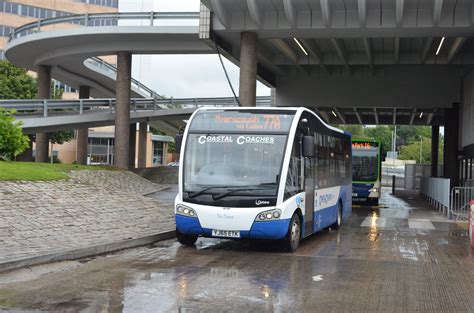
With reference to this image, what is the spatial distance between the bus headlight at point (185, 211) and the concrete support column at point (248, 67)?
1286cm

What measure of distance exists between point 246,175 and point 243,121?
1.28 metres

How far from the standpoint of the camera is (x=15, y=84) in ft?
175

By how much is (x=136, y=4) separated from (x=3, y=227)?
250 ft

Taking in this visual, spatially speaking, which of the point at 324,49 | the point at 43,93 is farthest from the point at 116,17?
the point at 324,49

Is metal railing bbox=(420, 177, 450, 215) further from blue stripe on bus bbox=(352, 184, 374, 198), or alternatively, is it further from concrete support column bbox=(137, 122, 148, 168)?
concrete support column bbox=(137, 122, 148, 168)

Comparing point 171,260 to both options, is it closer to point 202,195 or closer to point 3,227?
point 202,195

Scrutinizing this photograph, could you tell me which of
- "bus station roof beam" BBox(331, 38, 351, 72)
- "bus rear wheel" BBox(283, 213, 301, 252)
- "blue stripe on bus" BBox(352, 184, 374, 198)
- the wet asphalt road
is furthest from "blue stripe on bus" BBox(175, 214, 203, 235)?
"blue stripe on bus" BBox(352, 184, 374, 198)

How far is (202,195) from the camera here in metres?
11.5

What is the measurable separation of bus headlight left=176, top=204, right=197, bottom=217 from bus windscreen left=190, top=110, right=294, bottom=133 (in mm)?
1706

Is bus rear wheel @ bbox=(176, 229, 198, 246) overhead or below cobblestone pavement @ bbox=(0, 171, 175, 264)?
below

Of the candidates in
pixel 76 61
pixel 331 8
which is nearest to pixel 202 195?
pixel 331 8

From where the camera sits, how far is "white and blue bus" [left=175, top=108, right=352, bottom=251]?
36.7 feet

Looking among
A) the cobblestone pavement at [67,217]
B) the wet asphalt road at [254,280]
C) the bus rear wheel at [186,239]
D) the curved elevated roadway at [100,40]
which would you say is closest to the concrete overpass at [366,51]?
the curved elevated roadway at [100,40]

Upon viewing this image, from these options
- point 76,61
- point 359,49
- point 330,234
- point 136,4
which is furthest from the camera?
point 136,4
